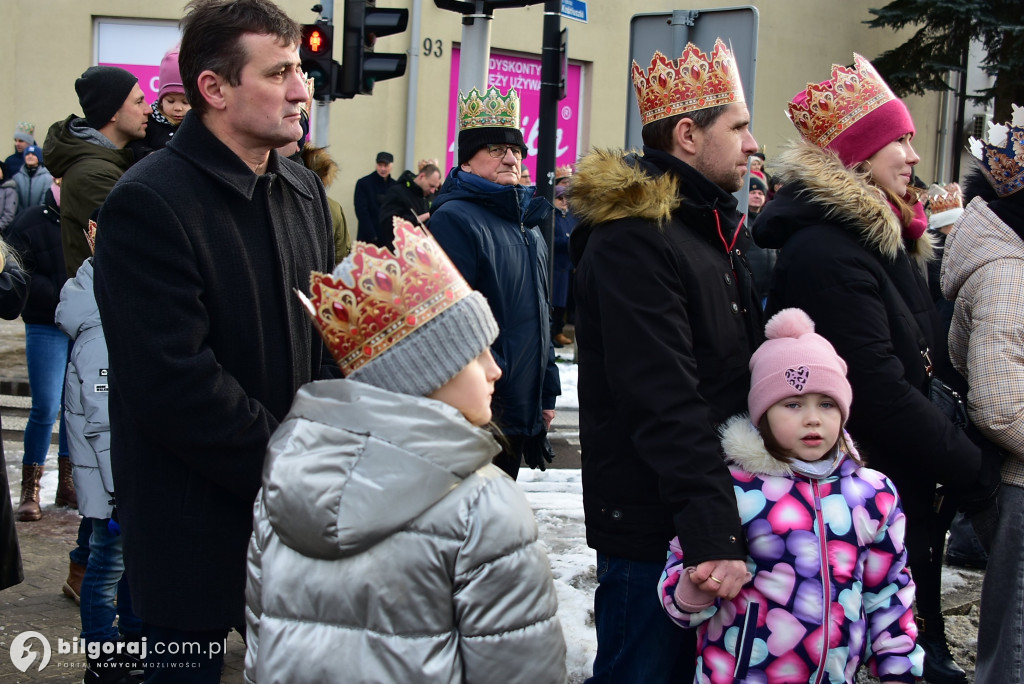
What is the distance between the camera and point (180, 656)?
9.12ft

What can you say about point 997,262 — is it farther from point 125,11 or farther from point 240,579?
point 125,11

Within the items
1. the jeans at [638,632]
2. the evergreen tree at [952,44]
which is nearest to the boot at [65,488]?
the jeans at [638,632]

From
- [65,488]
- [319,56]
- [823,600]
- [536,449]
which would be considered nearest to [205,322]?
[823,600]

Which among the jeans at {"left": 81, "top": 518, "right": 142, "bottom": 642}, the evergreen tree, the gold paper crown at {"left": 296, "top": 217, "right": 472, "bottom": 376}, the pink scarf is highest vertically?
the evergreen tree

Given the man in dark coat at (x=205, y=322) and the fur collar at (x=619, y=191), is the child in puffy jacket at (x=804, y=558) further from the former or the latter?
the man in dark coat at (x=205, y=322)

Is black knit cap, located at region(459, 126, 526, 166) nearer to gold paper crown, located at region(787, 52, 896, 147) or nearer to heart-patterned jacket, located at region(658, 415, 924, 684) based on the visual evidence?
gold paper crown, located at region(787, 52, 896, 147)

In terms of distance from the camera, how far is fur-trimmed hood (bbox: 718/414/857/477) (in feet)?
9.45

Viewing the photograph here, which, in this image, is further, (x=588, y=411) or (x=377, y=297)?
(x=588, y=411)

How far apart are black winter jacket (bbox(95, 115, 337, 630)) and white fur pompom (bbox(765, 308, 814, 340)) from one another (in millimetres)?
1306

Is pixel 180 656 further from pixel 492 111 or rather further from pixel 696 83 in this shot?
pixel 492 111

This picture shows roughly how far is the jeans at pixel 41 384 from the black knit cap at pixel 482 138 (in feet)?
8.78

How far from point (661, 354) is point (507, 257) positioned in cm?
206

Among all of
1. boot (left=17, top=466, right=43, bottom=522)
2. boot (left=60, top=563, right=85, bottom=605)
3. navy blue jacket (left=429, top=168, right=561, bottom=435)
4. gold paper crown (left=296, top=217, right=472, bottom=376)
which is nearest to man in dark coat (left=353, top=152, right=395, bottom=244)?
boot (left=17, top=466, right=43, bottom=522)

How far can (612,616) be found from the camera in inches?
121
